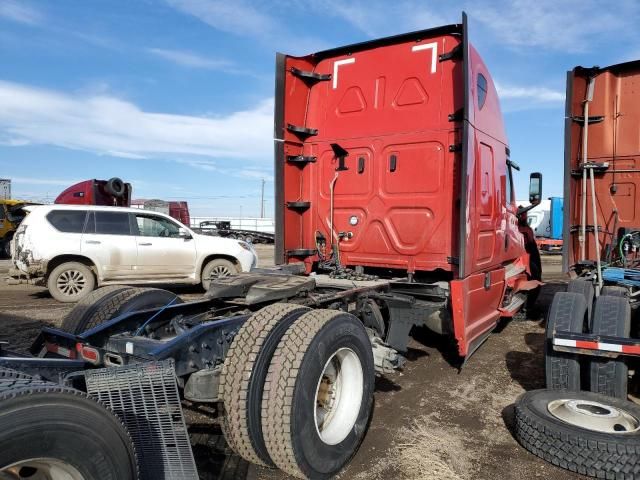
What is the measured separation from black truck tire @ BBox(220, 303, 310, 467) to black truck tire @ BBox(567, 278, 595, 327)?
3169 millimetres

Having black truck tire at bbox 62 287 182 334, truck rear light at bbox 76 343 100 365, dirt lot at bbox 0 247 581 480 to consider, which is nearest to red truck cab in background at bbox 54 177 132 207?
dirt lot at bbox 0 247 581 480

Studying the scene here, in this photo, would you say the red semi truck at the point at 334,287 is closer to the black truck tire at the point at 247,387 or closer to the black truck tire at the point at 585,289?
the black truck tire at the point at 247,387

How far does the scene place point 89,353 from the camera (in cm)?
308

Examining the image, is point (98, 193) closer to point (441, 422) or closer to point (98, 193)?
point (98, 193)

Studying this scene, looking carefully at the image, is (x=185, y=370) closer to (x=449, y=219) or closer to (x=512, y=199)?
(x=449, y=219)

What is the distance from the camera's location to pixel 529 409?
3.46 m

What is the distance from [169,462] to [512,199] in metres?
5.72

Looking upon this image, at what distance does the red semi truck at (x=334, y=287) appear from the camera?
8.64 ft

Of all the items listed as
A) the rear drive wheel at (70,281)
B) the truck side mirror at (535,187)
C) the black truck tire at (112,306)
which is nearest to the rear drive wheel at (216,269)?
the rear drive wheel at (70,281)

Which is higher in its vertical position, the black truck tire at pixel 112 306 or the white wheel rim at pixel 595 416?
the black truck tire at pixel 112 306

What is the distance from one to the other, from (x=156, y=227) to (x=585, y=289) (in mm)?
8001

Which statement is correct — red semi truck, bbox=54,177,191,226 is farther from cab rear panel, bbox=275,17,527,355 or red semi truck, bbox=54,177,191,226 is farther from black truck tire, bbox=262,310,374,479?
black truck tire, bbox=262,310,374,479

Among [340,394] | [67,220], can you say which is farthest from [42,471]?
[67,220]

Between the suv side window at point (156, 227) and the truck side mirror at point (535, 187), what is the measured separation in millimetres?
6823
